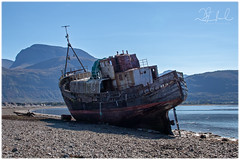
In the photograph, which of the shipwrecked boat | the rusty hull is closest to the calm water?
the rusty hull

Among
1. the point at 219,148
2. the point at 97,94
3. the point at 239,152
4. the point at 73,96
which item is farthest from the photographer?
the point at 73,96

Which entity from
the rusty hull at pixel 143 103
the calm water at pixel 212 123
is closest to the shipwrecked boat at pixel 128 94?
the rusty hull at pixel 143 103

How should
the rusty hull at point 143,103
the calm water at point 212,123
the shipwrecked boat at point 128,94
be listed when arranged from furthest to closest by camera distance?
1. the calm water at point 212,123
2. the shipwrecked boat at point 128,94
3. the rusty hull at point 143,103

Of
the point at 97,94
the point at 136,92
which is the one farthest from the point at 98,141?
the point at 97,94

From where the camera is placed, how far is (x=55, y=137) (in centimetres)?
1570

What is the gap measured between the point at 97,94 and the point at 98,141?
11.3 metres

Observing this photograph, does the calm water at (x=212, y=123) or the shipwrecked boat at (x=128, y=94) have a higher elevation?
the shipwrecked boat at (x=128, y=94)

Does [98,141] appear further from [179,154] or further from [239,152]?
[239,152]

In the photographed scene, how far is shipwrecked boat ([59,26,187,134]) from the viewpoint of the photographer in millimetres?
22969

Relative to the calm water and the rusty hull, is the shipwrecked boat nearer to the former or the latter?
the rusty hull

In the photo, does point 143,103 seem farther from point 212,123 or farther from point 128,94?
point 212,123

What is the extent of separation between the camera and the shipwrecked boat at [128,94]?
22969 millimetres

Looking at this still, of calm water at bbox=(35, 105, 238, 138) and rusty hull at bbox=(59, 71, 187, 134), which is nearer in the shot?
rusty hull at bbox=(59, 71, 187, 134)

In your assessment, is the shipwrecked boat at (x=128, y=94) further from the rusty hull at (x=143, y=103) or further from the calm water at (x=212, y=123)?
the calm water at (x=212, y=123)
